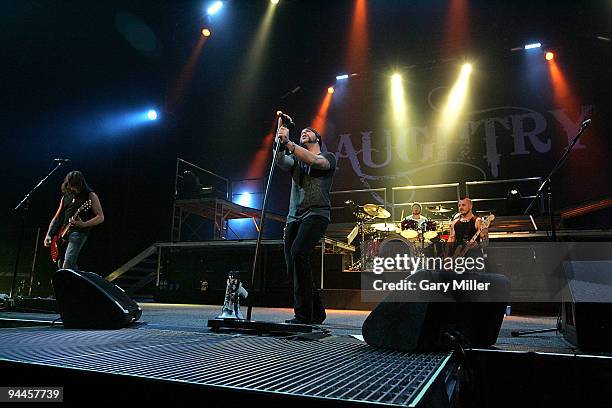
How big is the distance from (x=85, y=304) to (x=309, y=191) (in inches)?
73.4

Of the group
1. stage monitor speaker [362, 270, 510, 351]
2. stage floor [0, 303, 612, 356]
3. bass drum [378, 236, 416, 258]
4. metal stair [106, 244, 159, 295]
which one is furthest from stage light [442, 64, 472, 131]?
stage monitor speaker [362, 270, 510, 351]

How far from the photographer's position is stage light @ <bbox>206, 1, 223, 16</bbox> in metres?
10.0

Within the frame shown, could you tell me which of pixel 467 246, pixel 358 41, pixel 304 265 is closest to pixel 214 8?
pixel 358 41

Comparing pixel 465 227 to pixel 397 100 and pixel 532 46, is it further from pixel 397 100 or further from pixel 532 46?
pixel 532 46

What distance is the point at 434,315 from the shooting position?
1855 millimetres

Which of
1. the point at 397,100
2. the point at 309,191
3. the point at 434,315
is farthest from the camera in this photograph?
the point at 397,100

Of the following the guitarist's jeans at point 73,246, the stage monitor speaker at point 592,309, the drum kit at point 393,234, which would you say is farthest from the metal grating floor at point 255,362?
the drum kit at point 393,234

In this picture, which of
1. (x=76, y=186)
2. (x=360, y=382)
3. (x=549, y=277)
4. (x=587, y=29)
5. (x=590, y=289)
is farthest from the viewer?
(x=587, y=29)

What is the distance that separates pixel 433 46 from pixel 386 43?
1242mm

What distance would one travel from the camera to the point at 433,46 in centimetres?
1058

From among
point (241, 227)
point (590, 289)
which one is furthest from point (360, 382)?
point (241, 227)

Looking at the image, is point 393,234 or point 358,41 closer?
point 393,234

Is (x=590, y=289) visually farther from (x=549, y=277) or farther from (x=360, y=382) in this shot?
(x=549, y=277)

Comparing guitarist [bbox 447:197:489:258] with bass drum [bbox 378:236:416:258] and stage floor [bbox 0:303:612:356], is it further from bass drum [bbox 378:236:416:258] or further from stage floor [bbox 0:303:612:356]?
bass drum [bbox 378:236:416:258]
